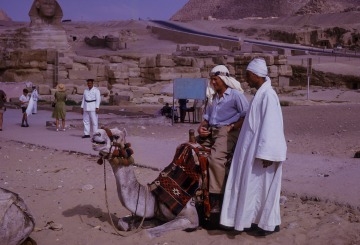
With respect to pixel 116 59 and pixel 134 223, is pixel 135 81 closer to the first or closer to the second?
pixel 116 59

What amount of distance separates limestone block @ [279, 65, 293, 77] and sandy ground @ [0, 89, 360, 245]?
52.8 ft

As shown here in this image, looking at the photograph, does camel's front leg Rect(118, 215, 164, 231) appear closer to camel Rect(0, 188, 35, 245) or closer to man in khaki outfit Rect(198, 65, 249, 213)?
man in khaki outfit Rect(198, 65, 249, 213)

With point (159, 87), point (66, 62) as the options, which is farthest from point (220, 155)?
point (159, 87)

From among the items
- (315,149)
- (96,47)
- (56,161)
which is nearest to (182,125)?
(315,149)

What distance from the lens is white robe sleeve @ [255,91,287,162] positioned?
5254mm

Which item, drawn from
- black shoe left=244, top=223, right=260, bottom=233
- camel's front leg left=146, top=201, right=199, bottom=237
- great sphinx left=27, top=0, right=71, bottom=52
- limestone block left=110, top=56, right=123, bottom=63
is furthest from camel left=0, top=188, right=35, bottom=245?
limestone block left=110, top=56, right=123, bottom=63

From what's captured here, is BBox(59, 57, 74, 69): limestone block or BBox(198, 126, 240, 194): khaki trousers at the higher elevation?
BBox(59, 57, 74, 69): limestone block

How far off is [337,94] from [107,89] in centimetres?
1047

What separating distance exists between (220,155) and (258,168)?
43 cm

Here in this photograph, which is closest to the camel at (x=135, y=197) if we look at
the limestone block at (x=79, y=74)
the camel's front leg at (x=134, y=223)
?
the camel's front leg at (x=134, y=223)

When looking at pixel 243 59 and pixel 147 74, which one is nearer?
pixel 147 74

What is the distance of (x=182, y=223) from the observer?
18.7 ft

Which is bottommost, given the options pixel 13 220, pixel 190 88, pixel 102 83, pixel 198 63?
pixel 13 220

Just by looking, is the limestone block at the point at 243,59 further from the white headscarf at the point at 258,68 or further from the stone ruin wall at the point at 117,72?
the white headscarf at the point at 258,68
